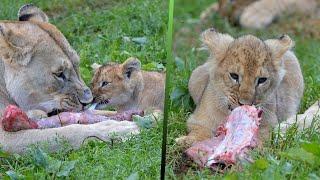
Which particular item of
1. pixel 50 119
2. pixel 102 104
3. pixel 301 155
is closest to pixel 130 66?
pixel 102 104

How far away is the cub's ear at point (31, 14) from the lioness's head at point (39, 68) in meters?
0.19

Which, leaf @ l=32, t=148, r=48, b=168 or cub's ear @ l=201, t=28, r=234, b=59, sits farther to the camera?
cub's ear @ l=201, t=28, r=234, b=59

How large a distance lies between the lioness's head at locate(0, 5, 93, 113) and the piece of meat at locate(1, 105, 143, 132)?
6cm

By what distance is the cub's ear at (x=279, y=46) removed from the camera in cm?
451

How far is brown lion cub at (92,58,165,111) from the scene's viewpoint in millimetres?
4871

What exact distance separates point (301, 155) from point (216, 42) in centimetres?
92

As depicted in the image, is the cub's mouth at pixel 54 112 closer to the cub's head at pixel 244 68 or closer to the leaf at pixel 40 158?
the leaf at pixel 40 158

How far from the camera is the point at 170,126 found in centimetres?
460

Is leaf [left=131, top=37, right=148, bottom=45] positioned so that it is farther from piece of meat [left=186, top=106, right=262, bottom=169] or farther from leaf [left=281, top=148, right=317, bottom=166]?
leaf [left=281, top=148, right=317, bottom=166]

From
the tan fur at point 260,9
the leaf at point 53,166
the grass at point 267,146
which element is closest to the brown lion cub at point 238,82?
the grass at point 267,146

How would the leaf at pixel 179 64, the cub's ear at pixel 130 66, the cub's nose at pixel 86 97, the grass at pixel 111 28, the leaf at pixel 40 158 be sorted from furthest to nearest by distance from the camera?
the leaf at pixel 179 64 → the grass at pixel 111 28 → the cub's ear at pixel 130 66 → the cub's nose at pixel 86 97 → the leaf at pixel 40 158

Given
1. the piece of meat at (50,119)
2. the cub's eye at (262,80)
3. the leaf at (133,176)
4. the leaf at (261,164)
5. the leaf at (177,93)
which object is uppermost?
the cub's eye at (262,80)

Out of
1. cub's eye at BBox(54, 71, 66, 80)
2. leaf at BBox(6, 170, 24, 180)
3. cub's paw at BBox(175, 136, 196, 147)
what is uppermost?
cub's eye at BBox(54, 71, 66, 80)

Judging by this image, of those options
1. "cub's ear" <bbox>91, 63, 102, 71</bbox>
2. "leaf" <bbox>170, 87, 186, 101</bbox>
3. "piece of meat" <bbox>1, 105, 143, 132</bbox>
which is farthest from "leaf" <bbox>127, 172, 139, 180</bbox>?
"cub's ear" <bbox>91, 63, 102, 71</bbox>
